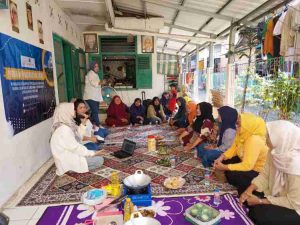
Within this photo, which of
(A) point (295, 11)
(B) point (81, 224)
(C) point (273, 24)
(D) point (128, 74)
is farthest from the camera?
(D) point (128, 74)

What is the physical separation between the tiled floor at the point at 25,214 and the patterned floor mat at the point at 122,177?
3.7 inches

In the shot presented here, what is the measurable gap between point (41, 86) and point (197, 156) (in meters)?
2.48

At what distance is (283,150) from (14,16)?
3.01m

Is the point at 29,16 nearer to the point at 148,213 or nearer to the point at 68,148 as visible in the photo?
the point at 68,148

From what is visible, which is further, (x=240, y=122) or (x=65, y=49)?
(x=65, y=49)

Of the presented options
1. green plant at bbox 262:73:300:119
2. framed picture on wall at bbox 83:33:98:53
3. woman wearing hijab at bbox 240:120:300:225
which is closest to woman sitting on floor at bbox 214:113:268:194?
woman wearing hijab at bbox 240:120:300:225

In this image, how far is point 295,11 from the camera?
278cm

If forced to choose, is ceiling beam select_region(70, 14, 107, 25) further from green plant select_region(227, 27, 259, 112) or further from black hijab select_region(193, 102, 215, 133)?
black hijab select_region(193, 102, 215, 133)

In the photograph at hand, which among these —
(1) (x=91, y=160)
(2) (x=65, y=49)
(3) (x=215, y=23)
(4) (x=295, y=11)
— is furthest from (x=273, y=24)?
(2) (x=65, y=49)

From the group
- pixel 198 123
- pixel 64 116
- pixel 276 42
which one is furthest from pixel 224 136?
pixel 64 116

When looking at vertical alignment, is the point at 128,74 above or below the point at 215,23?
below

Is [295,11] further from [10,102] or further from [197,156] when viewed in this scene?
[10,102]

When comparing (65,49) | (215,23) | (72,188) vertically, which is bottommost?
(72,188)

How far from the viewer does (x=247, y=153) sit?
2.12 m
